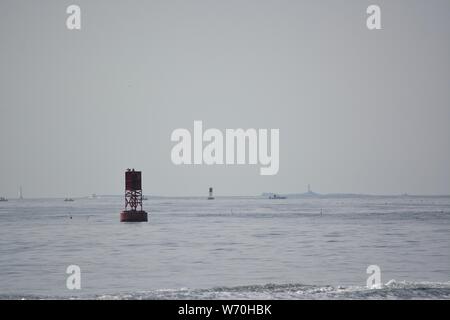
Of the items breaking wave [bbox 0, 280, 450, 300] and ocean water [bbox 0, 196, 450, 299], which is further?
ocean water [bbox 0, 196, 450, 299]

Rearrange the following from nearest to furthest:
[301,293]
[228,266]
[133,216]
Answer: [301,293], [228,266], [133,216]

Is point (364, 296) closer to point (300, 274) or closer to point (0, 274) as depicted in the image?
point (300, 274)

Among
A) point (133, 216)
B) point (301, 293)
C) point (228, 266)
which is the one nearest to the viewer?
point (301, 293)

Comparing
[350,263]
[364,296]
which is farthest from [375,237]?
[364,296]

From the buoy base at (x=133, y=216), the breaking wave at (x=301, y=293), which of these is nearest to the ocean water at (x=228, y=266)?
the breaking wave at (x=301, y=293)

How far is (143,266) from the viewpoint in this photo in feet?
136

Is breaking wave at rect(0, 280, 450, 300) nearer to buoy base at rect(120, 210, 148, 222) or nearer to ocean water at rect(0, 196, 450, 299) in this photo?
ocean water at rect(0, 196, 450, 299)

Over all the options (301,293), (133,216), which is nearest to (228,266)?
(301,293)

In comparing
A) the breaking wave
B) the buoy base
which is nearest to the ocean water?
the breaking wave

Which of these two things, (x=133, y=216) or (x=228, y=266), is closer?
(x=228, y=266)

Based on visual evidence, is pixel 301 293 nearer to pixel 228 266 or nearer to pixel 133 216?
pixel 228 266

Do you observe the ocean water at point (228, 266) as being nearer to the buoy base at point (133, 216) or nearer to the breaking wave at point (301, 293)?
the breaking wave at point (301, 293)

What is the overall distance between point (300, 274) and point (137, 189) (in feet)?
173
